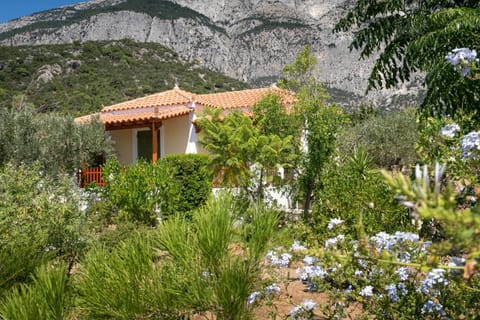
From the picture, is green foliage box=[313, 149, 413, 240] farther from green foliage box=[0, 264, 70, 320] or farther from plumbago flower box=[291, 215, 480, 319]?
green foliage box=[0, 264, 70, 320]

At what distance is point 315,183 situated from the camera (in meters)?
9.99

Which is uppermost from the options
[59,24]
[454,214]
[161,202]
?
[59,24]

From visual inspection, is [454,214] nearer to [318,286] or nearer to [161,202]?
[318,286]

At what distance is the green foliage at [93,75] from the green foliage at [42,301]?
2973cm

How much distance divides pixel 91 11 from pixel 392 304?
83.7m

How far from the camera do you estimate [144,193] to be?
9938mm

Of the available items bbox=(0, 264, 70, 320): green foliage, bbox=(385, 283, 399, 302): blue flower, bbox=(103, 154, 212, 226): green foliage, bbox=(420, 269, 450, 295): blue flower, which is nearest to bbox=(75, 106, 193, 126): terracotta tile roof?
bbox=(103, 154, 212, 226): green foliage

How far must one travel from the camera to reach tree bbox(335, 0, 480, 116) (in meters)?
4.27

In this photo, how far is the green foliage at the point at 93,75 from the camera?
36.7 meters

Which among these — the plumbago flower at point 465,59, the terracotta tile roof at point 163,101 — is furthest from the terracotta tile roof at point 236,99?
the plumbago flower at point 465,59

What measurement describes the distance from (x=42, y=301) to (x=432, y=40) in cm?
494

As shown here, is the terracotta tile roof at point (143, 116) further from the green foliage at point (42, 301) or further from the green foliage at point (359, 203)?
the green foliage at point (42, 301)

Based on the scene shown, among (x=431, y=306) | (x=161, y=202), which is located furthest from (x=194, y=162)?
(x=431, y=306)

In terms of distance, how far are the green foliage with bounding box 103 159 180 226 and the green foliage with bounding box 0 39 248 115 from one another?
22686 millimetres
